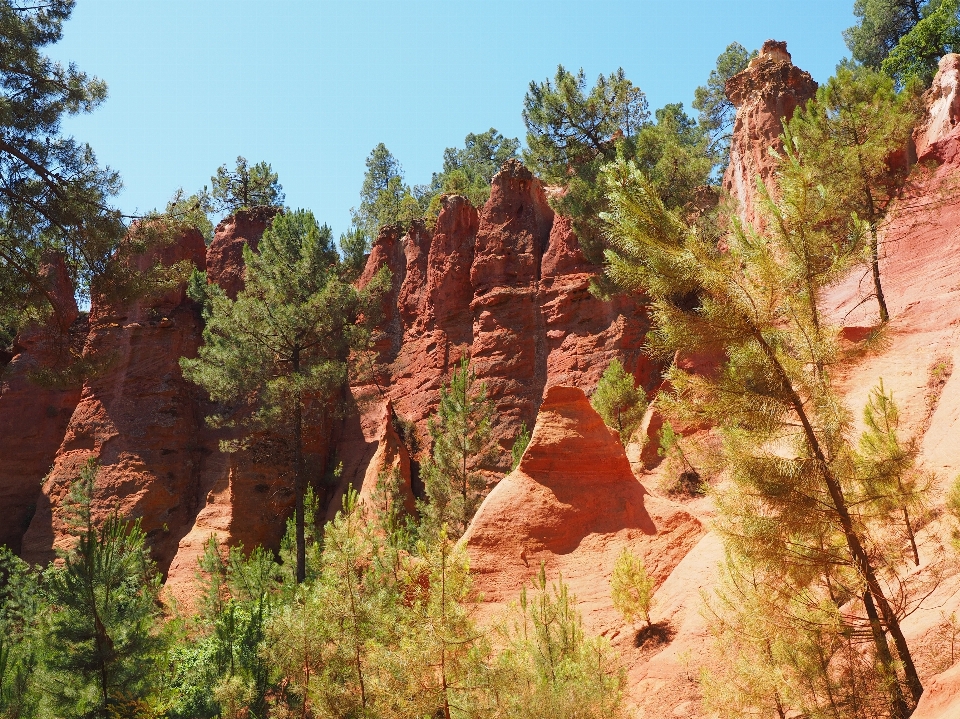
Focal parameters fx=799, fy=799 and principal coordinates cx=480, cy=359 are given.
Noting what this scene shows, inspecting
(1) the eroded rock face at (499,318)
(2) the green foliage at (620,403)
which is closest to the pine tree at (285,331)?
(1) the eroded rock face at (499,318)

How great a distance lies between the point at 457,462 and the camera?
21.3 m

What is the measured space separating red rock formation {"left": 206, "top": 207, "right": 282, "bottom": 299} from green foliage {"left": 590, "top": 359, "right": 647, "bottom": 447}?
59.5 ft

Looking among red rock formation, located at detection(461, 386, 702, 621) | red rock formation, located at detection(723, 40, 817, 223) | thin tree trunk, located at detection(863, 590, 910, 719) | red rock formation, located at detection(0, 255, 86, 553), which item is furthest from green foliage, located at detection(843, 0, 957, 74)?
red rock formation, located at detection(0, 255, 86, 553)

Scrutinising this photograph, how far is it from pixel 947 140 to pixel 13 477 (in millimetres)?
33057

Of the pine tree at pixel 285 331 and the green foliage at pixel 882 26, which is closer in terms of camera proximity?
the pine tree at pixel 285 331

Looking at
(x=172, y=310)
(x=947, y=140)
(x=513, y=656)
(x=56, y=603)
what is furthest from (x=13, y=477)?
(x=947, y=140)

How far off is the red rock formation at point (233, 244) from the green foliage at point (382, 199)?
6.91 m

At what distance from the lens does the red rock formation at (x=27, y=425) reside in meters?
29.9

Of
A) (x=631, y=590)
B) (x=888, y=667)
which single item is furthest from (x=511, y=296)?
(x=888, y=667)

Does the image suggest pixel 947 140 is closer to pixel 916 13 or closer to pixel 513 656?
pixel 513 656

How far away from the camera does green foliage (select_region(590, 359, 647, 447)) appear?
Answer: 2062 cm

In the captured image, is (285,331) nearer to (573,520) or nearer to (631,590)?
(573,520)

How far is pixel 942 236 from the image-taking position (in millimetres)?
19172

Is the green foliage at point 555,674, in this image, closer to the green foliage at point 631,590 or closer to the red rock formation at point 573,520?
the green foliage at point 631,590
